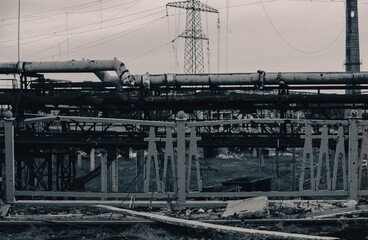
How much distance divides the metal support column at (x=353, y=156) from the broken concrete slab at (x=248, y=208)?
5.36 feet

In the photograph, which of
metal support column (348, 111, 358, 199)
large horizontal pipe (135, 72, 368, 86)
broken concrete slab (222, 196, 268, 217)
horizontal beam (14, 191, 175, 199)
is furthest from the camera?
large horizontal pipe (135, 72, 368, 86)

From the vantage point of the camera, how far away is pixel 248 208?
330 inches

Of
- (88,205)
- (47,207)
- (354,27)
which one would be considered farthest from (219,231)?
(354,27)

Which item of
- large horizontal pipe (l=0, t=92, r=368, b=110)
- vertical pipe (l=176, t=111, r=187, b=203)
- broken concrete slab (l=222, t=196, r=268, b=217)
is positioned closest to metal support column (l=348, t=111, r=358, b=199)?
broken concrete slab (l=222, t=196, r=268, b=217)

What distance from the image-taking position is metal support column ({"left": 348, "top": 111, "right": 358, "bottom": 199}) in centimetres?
896

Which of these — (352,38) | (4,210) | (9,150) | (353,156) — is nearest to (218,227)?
(353,156)

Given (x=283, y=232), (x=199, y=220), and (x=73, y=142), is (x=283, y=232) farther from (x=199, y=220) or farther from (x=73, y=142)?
(x=73, y=142)

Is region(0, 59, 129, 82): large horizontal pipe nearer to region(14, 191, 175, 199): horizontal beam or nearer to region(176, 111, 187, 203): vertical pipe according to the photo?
region(14, 191, 175, 199): horizontal beam

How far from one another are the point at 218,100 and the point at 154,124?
1374 cm

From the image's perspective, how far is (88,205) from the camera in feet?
29.8

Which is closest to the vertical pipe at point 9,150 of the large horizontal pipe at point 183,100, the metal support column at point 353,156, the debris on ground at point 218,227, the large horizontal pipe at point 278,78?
the debris on ground at point 218,227

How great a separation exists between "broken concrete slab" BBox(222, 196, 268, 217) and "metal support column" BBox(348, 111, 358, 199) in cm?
163

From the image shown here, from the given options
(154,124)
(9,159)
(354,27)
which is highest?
(354,27)

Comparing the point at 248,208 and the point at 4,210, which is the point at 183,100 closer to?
the point at 4,210
